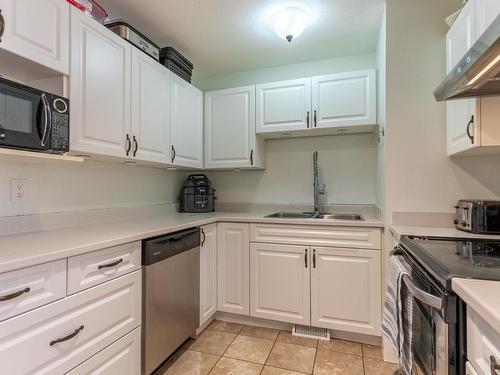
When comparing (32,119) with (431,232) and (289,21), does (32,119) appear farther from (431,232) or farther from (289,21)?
(431,232)

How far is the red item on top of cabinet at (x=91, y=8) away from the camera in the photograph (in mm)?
1493

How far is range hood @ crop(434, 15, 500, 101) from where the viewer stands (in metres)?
0.84

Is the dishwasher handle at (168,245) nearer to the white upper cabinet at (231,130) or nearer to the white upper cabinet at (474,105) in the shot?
the white upper cabinet at (231,130)

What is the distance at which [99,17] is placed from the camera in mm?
1678

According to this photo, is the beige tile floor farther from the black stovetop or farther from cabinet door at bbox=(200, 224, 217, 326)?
the black stovetop

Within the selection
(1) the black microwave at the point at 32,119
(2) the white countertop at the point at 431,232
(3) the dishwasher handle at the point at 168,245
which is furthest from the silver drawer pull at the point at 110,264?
(2) the white countertop at the point at 431,232

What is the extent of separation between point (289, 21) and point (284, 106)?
704 mm

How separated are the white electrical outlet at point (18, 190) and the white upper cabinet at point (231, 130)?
1.48 metres

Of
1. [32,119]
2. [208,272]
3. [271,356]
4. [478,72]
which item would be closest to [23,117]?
[32,119]

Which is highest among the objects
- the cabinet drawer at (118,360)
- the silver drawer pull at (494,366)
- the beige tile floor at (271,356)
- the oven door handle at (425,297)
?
the oven door handle at (425,297)

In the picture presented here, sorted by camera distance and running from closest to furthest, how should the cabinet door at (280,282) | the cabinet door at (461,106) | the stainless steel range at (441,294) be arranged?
1. the stainless steel range at (441,294)
2. the cabinet door at (461,106)
3. the cabinet door at (280,282)

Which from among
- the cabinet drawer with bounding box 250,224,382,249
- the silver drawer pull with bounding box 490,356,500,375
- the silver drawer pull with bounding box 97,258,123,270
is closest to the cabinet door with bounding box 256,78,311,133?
the cabinet drawer with bounding box 250,224,382,249

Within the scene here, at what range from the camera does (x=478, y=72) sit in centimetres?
101

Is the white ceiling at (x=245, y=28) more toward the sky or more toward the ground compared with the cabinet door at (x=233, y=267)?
more toward the sky
